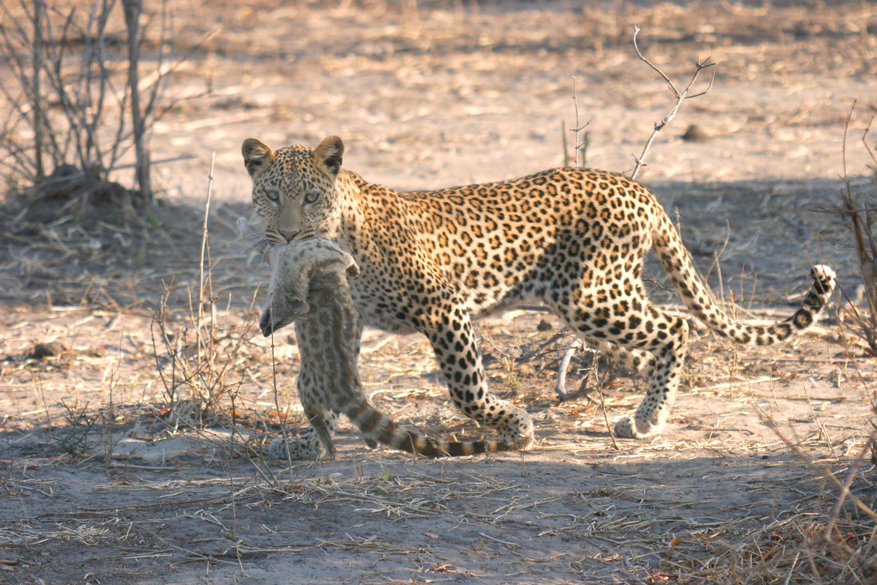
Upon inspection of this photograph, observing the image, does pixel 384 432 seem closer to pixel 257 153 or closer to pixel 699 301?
pixel 257 153

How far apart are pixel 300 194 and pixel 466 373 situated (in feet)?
4.30

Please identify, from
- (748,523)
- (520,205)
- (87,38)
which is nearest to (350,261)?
(520,205)

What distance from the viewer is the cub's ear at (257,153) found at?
5.49 meters

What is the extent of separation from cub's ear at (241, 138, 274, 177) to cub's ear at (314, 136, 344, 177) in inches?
11.5

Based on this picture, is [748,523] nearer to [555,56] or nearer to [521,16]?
[555,56]

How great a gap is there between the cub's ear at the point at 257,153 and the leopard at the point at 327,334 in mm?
699

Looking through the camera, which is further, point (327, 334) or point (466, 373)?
point (466, 373)

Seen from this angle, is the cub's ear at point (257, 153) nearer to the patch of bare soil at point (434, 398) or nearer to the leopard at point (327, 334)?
the leopard at point (327, 334)

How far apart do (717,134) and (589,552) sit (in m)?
9.46

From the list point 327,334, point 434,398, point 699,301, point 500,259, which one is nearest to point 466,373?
point 500,259

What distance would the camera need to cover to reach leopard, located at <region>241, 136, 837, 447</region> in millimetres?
5328

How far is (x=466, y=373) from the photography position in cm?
534

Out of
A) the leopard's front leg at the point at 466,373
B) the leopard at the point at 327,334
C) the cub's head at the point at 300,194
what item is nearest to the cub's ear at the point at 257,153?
the cub's head at the point at 300,194

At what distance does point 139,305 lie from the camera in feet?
26.9
